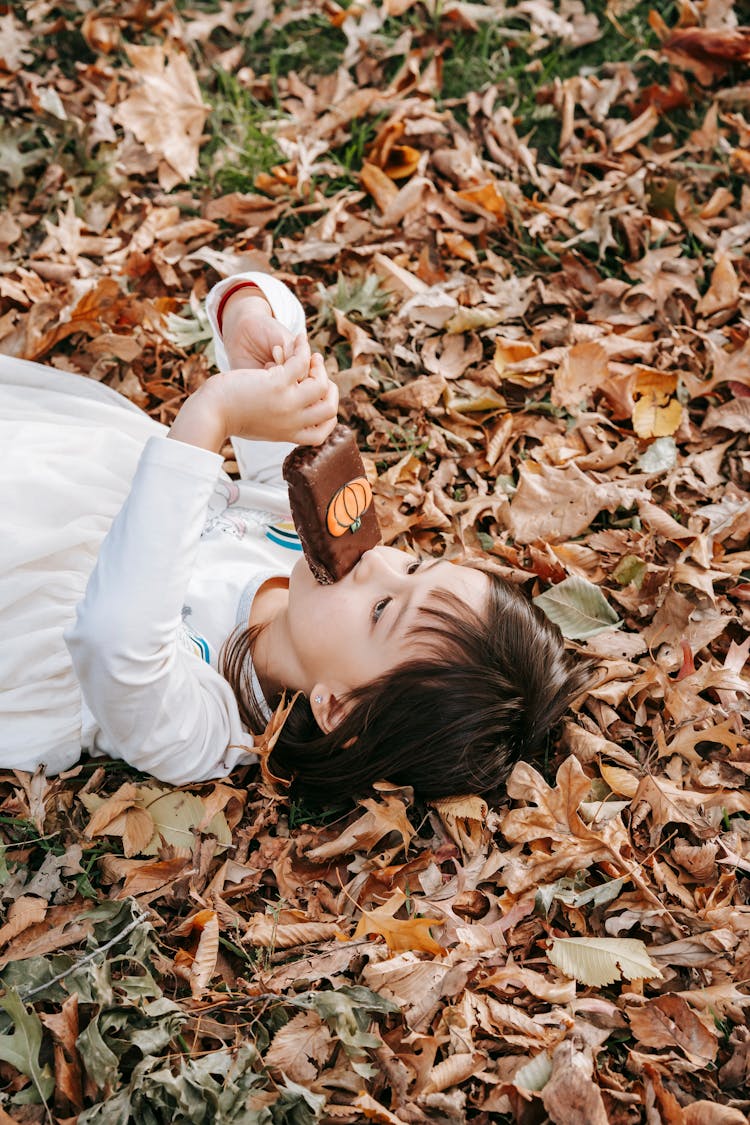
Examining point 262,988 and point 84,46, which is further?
point 84,46

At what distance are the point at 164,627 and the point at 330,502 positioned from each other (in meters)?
0.50

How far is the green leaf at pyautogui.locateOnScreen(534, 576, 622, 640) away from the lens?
2.76m

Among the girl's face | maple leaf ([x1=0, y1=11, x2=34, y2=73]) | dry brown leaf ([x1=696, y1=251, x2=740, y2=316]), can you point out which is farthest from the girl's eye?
maple leaf ([x1=0, y1=11, x2=34, y2=73])

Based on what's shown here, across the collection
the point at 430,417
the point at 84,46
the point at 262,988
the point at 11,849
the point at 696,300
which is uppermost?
the point at 84,46

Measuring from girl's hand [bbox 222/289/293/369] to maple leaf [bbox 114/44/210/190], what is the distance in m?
1.50

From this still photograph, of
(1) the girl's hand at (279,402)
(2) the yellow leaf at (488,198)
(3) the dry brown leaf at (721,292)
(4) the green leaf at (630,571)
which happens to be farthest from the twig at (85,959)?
(2) the yellow leaf at (488,198)

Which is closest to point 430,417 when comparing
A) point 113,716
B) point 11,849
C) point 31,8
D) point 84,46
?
point 113,716

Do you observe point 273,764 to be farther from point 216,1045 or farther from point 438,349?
point 438,349

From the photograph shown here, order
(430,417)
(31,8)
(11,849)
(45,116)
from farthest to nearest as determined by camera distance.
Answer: (31,8), (45,116), (430,417), (11,849)

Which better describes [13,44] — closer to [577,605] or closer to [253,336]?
[253,336]

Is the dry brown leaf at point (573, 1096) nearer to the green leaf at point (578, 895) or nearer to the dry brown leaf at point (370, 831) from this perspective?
the green leaf at point (578, 895)

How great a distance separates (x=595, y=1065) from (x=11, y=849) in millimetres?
1433

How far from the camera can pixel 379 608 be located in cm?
242

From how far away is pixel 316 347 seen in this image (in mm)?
3496
